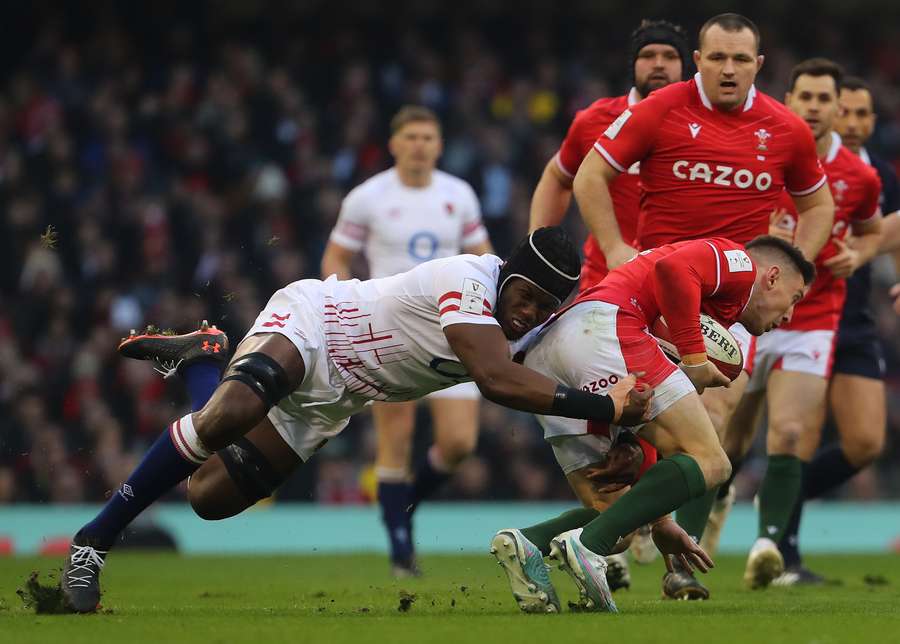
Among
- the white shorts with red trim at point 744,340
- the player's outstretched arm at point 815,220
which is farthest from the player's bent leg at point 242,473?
the player's outstretched arm at point 815,220

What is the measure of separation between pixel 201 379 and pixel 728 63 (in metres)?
3.07

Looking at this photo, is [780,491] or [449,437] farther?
[449,437]

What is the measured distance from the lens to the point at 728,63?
293 inches

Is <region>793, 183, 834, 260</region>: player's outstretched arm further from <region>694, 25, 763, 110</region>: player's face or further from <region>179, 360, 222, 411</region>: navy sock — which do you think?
<region>179, 360, 222, 411</region>: navy sock

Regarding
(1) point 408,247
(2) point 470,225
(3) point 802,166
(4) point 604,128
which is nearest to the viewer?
(3) point 802,166

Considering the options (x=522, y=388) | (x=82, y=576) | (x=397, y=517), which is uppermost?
(x=522, y=388)

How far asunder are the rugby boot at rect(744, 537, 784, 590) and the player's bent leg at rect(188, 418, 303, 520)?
2823 millimetres

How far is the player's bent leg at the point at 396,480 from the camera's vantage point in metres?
9.74

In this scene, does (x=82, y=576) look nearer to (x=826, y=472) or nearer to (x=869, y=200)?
(x=869, y=200)

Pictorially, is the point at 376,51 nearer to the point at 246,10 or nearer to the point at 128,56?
the point at 246,10

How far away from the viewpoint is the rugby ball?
6.65m

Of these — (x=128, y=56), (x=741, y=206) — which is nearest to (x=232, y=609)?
(x=741, y=206)

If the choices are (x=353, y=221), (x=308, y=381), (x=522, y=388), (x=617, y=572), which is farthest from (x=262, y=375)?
(x=353, y=221)

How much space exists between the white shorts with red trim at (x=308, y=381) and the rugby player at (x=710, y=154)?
1.59 m
